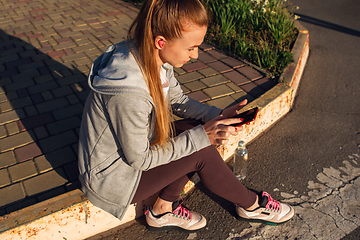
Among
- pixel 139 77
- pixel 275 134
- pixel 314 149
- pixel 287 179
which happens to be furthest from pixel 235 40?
pixel 139 77

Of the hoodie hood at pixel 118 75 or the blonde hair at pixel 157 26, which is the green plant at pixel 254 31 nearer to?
the blonde hair at pixel 157 26

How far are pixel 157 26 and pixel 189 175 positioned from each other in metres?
1.07

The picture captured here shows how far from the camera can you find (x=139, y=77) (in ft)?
5.30

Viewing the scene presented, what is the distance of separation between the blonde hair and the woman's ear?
2 cm

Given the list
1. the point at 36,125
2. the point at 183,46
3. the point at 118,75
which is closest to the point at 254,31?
the point at 183,46

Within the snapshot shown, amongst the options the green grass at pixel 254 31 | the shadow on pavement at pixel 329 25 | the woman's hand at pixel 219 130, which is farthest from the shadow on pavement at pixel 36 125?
the shadow on pavement at pixel 329 25

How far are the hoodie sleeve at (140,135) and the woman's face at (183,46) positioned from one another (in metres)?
0.29

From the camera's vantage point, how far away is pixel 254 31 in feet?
14.6

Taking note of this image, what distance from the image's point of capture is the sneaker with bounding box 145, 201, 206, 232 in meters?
2.23

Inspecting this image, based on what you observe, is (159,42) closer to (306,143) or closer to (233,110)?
(233,110)

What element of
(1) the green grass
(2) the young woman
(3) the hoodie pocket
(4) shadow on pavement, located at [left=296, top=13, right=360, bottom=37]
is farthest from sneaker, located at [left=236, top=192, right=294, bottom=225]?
(4) shadow on pavement, located at [left=296, top=13, right=360, bottom=37]

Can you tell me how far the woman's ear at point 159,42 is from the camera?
1628 mm

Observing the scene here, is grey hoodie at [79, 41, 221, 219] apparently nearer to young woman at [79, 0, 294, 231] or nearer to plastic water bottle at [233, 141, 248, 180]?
young woman at [79, 0, 294, 231]

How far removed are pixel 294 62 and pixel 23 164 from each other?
10.9 feet
